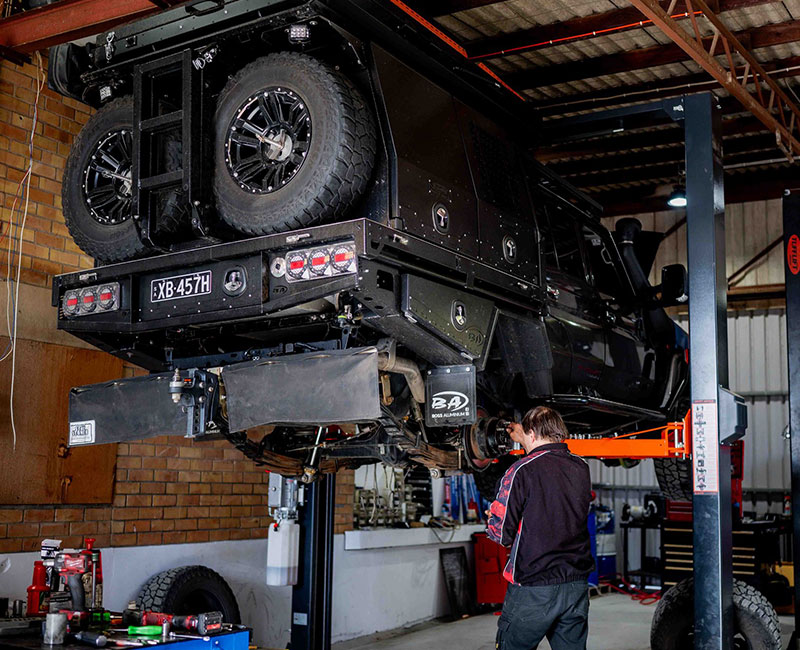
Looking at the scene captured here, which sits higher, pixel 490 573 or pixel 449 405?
pixel 449 405

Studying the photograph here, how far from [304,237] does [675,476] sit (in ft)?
16.1

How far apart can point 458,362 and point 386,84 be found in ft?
4.68

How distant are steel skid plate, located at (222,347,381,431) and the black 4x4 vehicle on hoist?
10 mm

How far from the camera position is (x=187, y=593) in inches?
264

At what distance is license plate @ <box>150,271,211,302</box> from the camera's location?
15.0 feet

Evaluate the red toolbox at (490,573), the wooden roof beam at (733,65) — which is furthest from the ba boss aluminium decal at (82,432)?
the red toolbox at (490,573)

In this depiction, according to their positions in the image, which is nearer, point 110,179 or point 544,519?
point 544,519

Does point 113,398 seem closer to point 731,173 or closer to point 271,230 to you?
point 271,230

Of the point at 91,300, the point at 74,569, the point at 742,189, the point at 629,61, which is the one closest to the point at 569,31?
the point at 629,61

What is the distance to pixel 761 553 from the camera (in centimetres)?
1175

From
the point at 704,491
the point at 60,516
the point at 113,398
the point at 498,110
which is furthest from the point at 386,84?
the point at 60,516

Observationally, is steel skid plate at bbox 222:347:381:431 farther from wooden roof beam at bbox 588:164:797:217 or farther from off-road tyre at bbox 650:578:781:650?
wooden roof beam at bbox 588:164:797:217

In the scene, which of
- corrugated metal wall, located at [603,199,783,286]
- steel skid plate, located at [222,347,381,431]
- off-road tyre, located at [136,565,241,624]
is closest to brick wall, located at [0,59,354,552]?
off-road tyre, located at [136,565,241,624]

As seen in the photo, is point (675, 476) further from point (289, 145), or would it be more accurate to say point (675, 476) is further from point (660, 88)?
point (289, 145)
